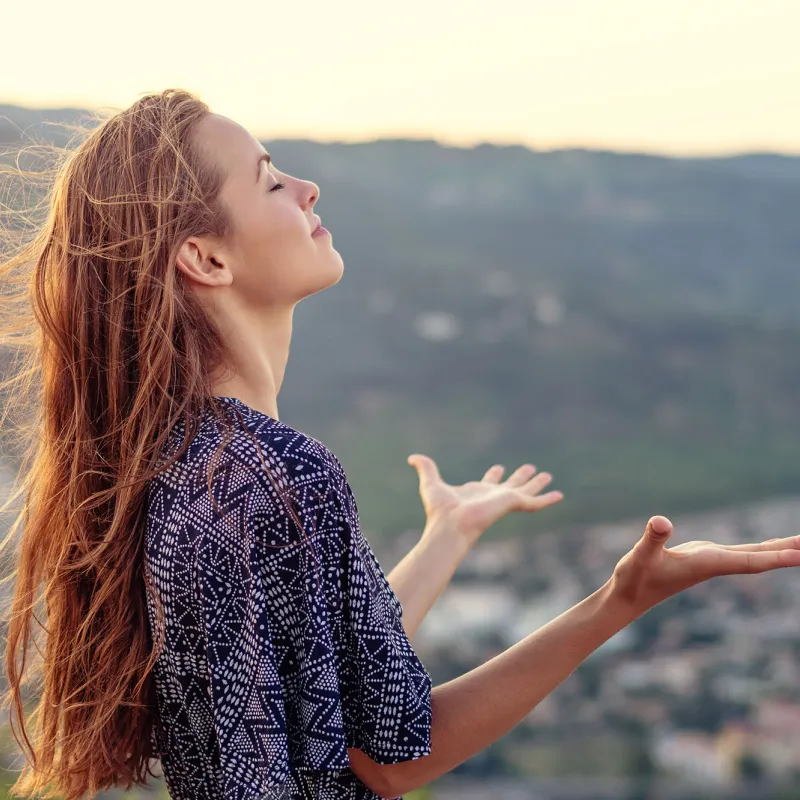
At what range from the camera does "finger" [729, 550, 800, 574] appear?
1167 mm

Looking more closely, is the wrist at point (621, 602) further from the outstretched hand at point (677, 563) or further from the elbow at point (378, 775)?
the elbow at point (378, 775)

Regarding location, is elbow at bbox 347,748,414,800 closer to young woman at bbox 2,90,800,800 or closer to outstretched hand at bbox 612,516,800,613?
young woman at bbox 2,90,800,800

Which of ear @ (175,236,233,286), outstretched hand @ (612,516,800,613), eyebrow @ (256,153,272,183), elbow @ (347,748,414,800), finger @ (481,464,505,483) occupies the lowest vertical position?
elbow @ (347,748,414,800)

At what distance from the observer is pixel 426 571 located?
170 centimetres

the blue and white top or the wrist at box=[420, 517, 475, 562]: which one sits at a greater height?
the blue and white top

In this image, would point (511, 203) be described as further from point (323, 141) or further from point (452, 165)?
point (323, 141)

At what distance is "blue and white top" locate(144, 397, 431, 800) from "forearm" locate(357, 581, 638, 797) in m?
0.03

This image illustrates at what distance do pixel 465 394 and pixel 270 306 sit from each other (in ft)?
104

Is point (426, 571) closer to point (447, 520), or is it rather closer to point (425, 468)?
point (447, 520)

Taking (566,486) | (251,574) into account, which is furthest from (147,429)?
(566,486)

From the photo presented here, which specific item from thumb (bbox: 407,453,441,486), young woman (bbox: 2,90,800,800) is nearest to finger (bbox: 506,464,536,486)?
thumb (bbox: 407,453,441,486)

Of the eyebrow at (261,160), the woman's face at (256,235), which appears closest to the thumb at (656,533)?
the woman's face at (256,235)

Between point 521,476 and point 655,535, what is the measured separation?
2.79 ft

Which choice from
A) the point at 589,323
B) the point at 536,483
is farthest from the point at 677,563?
the point at 589,323
